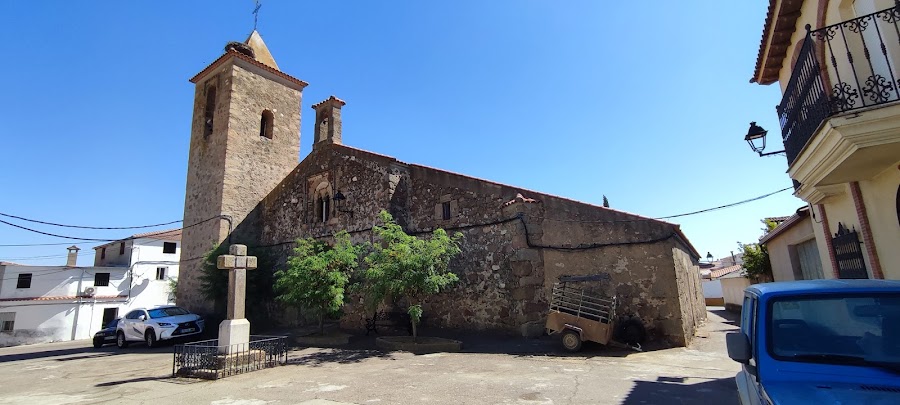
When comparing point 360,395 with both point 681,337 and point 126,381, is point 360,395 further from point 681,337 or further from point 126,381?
point 681,337

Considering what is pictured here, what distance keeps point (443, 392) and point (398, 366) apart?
2805 millimetres

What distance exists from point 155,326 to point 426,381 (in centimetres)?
1294

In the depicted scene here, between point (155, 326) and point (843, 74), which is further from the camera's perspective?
point (155, 326)

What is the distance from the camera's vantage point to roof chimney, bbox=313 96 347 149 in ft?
60.6

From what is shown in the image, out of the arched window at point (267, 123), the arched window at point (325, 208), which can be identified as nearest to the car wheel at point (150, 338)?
the arched window at point (325, 208)

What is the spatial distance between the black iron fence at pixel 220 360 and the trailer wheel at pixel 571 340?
270 inches

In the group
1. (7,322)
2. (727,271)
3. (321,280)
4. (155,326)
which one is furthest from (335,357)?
(727,271)

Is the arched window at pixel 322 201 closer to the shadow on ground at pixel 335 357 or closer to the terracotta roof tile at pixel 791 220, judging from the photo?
the shadow on ground at pixel 335 357

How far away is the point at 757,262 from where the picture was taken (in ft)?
66.1

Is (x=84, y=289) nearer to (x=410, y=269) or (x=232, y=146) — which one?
(x=232, y=146)

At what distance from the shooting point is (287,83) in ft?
75.5

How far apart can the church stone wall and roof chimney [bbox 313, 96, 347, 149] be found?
0.63 meters

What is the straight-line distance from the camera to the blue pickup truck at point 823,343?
266 centimetres

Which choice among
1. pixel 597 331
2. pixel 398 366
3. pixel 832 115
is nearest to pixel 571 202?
pixel 597 331
